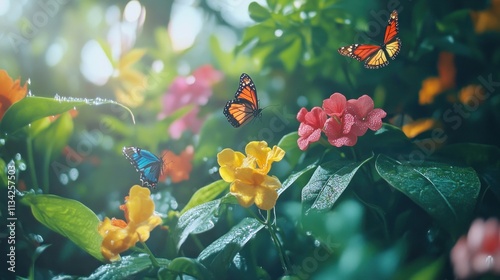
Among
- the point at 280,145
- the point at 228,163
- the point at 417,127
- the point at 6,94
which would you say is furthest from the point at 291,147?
the point at 6,94

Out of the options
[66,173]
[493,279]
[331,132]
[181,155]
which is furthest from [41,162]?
[493,279]

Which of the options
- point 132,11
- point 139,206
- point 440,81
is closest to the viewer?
point 139,206

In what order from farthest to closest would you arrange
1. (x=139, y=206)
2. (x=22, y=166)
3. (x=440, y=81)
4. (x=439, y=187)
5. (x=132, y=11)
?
(x=132, y=11) → (x=440, y=81) → (x=22, y=166) → (x=139, y=206) → (x=439, y=187)

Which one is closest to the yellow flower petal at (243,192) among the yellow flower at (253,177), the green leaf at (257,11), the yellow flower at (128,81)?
the yellow flower at (253,177)

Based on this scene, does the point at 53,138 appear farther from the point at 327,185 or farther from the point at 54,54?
the point at 327,185

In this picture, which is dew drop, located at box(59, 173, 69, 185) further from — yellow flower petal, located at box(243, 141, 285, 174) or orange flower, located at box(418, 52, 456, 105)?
orange flower, located at box(418, 52, 456, 105)

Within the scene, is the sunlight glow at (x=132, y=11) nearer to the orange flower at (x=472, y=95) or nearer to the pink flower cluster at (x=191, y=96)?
the pink flower cluster at (x=191, y=96)

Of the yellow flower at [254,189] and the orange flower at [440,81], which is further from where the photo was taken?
the orange flower at [440,81]

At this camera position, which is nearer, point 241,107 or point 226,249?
point 226,249
